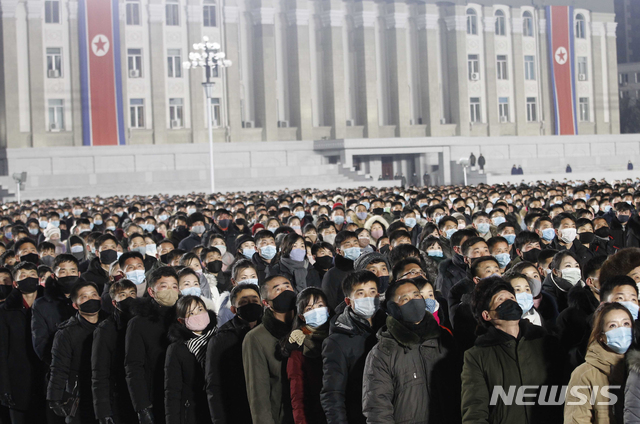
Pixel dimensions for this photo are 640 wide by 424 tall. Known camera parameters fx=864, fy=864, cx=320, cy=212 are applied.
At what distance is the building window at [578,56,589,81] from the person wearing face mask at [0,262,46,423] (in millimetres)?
61597

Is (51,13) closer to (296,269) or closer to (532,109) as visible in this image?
(532,109)

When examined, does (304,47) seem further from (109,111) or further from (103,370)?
(103,370)

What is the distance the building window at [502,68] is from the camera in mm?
62156

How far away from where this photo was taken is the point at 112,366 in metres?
6.90

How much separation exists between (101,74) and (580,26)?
35.3 meters

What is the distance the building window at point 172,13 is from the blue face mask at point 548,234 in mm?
45705

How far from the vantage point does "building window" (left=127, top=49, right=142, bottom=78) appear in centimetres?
5291

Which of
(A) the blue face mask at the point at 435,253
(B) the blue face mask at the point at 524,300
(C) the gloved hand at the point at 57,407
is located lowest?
(C) the gloved hand at the point at 57,407

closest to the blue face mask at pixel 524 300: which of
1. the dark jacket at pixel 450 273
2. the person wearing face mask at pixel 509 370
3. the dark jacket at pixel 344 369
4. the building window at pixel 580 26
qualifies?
the person wearing face mask at pixel 509 370

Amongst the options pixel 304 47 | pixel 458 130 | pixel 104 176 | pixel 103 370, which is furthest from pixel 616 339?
pixel 458 130

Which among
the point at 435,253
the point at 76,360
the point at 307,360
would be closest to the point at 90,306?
the point at 76,360

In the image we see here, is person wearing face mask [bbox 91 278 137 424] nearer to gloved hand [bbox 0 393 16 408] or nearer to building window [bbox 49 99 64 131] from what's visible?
gloved hand [bbox 0 393 16 408]

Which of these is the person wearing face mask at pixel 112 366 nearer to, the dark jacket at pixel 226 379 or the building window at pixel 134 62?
the dark jacket at pixel 226 379

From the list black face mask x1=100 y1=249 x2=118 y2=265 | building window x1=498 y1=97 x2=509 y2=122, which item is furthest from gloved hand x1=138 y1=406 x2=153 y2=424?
building window x1=498 y1=97 x2=509 y2=122
